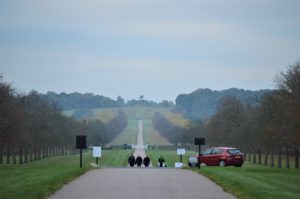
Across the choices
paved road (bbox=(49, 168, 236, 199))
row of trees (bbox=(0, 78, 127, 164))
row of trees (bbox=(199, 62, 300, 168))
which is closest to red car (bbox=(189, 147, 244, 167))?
row of trees (bbox=(199, 62, 300, 168))

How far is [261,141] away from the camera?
71812 mm

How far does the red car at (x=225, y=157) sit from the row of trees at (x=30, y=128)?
815 inches

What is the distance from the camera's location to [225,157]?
4919 cm

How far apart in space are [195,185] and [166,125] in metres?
172

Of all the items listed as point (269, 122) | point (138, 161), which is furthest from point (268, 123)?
point (138, 161)

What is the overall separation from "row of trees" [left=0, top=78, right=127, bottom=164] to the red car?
67.9ft

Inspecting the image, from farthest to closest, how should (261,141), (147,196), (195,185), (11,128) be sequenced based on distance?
(261,141), (11,128), (195,185), (147,196)

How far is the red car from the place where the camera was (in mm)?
49000

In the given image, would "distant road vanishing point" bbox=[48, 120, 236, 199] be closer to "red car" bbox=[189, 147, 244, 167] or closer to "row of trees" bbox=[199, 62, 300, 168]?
"red car" bbox=[189, 147, 244, 167]

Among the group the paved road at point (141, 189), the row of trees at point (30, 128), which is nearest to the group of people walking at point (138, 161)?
the row of trees at point (30, 128)

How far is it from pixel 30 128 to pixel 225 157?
Answer: 135 feet

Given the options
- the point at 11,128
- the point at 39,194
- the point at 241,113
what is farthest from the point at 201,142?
the point at 241,113

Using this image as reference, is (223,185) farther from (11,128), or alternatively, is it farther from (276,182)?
(11,128)

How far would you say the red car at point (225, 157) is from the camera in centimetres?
4900
